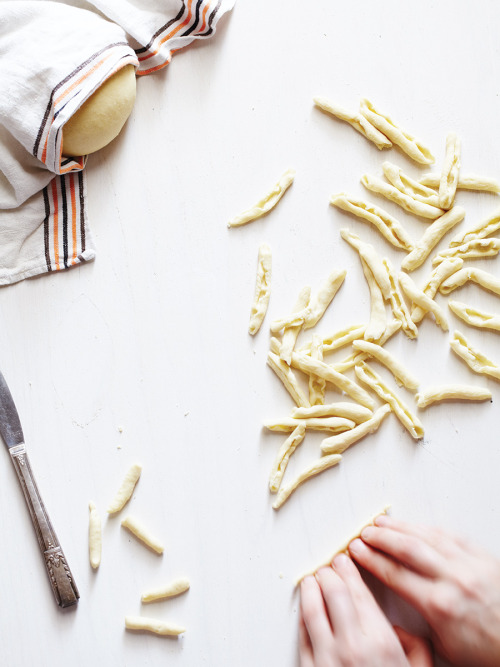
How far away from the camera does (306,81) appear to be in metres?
0.88

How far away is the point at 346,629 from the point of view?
2.54ft

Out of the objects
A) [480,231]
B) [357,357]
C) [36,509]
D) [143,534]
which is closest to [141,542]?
[143,534]

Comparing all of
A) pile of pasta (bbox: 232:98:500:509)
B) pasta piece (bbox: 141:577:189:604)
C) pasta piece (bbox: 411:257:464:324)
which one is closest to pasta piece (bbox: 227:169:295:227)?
pile of pasta (bbox: 232:98:500:509)

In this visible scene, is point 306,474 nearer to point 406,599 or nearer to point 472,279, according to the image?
point 406,599

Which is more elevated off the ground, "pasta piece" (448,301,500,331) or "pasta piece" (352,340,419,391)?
"pasta piece" (448,301,500,331)

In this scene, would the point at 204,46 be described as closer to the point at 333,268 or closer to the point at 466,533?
the point at 333,268

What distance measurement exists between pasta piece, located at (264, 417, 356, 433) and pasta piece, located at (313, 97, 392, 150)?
0.35 meters

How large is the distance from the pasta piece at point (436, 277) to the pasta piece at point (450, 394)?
0.09 metres

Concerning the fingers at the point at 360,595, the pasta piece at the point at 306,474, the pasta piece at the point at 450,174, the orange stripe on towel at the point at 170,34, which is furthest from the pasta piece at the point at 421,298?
the orange stripe on towel at the point at 170,34

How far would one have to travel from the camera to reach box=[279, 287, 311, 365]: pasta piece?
0.82 meters

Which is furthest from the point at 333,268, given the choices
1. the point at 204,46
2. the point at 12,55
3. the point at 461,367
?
the point at 12,55

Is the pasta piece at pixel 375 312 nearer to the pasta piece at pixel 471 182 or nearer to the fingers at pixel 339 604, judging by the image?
the pasta piece at pixel 471 182

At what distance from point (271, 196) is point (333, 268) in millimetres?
119

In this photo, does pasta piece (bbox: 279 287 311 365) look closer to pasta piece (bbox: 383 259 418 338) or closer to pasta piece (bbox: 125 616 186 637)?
pasta piece (bbox: 383 259 418 338)
